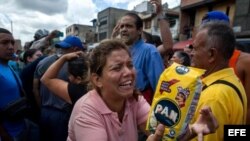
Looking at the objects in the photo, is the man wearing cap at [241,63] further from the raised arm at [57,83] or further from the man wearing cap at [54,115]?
the man wearing cap at [54,115]

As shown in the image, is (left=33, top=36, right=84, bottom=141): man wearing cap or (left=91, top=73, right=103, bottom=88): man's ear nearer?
(left=91, top=73, right=103, bottom=88): man's ear

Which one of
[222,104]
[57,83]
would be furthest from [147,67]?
[222,104]

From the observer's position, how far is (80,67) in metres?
2.21

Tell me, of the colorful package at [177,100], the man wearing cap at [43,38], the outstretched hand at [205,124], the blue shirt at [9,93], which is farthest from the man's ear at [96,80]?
the man wearing cap at [43,38]

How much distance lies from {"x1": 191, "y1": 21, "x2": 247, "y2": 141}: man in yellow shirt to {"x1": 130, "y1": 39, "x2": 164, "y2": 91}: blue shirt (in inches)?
43.9

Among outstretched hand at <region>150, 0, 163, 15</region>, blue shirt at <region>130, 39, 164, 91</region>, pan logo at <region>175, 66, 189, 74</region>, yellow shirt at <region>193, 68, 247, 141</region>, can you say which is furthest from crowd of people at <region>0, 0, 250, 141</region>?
outstretched hand at <region>150, 0, 163, 15</region>

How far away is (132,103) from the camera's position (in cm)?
182

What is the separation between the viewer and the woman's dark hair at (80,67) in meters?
2.16

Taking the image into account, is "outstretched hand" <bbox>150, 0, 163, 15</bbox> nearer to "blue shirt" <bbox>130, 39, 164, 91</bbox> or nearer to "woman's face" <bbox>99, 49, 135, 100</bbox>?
"blue shirt" <bbox>130, 39, 164, 91</bbox>

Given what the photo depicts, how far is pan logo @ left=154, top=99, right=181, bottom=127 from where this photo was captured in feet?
3.82

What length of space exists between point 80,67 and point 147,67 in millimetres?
944

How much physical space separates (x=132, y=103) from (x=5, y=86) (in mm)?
1571

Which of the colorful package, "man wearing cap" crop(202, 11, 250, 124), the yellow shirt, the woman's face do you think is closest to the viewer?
the colorful package

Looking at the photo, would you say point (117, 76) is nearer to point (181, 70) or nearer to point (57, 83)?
point (181, 70)
